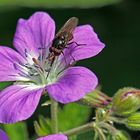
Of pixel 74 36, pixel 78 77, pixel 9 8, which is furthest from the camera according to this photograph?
pixel 9 8

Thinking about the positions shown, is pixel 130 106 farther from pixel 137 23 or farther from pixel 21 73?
pixel 137 23

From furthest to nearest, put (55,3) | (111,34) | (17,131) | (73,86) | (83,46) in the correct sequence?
1. (111,34)
2. (55,3)
3. (17,131)
4. (83,46)
5. (73,86)

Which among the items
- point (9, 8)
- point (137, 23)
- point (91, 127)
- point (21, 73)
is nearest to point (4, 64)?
point (21, 73)

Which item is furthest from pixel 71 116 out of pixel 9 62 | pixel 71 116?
pixel 9 62

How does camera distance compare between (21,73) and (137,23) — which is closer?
(21,73)

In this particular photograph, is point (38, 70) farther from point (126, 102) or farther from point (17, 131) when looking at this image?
point (126, 102)

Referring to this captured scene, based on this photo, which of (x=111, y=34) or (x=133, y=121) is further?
(x=111, y=34)
